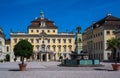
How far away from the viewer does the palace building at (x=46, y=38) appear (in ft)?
307

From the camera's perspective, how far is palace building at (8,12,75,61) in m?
93.6

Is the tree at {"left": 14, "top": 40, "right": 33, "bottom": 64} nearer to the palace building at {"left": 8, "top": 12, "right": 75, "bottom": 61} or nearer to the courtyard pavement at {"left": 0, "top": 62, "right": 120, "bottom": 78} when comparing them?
the courtyard pavement at {"left": 0, "top": 62, "right": 120, "bottom": 78}

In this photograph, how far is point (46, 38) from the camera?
94.4 m

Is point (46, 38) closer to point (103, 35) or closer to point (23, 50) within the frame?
point (103, 35)

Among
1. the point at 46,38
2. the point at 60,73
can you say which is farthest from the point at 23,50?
the point at 46,38

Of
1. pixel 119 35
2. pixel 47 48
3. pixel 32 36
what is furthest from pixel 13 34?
pixel 119 35

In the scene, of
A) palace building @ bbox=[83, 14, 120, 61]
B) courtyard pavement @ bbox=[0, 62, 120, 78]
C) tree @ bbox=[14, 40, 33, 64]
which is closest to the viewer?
courtyard pavement @ bbox=[0, 62, 120, 78]

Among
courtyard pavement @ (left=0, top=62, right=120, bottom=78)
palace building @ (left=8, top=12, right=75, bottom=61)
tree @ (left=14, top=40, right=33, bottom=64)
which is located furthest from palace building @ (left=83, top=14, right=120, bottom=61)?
tree @ (left=14, top=40, right=33, bottom=64)

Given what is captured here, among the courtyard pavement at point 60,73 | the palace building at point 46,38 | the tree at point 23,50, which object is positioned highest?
the palace building at point 46,38

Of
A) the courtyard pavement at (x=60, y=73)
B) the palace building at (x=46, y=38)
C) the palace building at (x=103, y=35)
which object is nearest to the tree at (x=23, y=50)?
the courtyard pavement at (x=60, y=73)

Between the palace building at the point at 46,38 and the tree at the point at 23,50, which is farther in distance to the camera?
the palace building at the point at 46,38

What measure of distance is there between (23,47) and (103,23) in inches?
→ 1937

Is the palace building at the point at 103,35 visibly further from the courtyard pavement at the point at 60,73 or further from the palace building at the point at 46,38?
the courtyard pavement at the point at 60,73

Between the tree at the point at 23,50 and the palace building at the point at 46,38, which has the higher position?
the palace building at the point at 46,38
